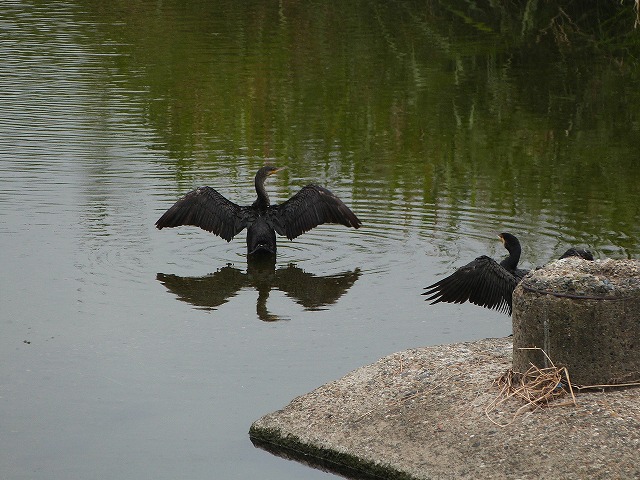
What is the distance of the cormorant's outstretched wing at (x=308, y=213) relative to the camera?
1180 cm

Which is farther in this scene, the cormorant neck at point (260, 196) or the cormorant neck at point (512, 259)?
the cormorant neck at point (260, 196)

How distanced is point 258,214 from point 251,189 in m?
1.79

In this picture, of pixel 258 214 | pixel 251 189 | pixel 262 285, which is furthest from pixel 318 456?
pixel 251 189

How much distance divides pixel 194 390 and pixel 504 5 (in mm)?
19007

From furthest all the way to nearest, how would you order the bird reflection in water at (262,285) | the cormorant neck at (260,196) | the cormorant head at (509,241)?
the cormorant neck at (260,196) < the bird reflection in water at (262,285) < the cormorant head at (509,241)

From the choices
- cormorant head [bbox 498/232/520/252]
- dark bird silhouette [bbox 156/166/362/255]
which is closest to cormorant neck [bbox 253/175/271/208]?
dark bird silhouette [bbox 156/166/362/255]

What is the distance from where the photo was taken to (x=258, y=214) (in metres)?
11.8

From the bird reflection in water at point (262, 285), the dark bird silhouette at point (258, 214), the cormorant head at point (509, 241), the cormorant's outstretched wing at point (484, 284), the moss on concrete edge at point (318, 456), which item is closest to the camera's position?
the moss on concrete edge at point (318, 456)

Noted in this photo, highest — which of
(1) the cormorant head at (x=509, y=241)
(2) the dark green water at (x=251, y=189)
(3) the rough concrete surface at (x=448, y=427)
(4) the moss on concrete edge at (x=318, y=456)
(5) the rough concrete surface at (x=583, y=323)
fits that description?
(5) the rough concrete surface at (x=583, y=323)

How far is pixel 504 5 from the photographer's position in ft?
85.3

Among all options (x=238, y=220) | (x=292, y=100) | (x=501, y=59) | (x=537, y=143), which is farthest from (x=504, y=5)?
(x=238, y=220)

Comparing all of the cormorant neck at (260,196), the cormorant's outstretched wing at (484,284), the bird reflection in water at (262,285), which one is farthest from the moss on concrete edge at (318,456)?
the cormorant neck at (260,196)

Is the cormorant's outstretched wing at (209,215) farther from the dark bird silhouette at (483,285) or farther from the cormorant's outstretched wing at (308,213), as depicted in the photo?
the dark bird silhouette at (483,285)

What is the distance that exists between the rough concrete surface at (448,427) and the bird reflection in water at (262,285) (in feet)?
8.23
